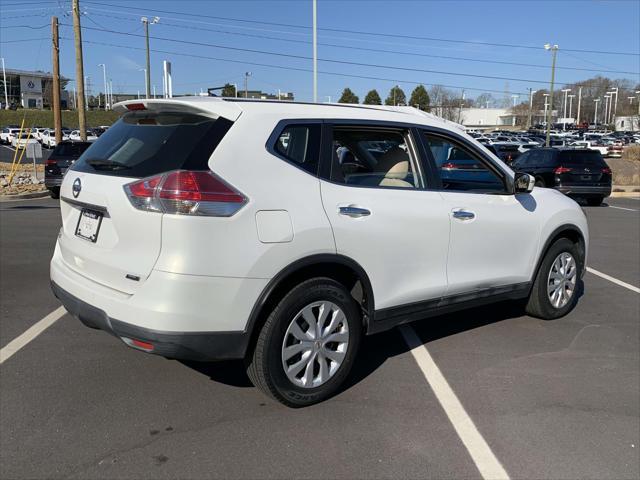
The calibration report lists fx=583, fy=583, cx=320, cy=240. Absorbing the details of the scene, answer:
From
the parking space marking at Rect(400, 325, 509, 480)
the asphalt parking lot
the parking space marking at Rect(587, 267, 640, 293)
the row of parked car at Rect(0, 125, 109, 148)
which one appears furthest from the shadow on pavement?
the row of parked car at Rect(0, 125, 109, 148)

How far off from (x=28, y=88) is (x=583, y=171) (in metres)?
118

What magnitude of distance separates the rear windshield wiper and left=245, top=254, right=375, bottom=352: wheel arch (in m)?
1.08

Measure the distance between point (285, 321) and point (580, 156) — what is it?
53.3 ft

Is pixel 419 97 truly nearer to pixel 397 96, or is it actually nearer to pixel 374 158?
pixel 397 96

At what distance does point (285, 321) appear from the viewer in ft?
11.1

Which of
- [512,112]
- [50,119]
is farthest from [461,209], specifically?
[512,112]

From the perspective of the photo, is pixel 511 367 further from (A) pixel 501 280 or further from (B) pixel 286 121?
(B) pixel 286 121

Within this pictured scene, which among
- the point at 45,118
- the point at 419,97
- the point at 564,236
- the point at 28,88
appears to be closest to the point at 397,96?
the point at 419,97

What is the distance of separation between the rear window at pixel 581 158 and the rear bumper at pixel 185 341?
52.9 ft

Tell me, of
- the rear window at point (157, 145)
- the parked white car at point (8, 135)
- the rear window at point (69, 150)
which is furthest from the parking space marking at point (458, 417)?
the parked white car at point (8, 135)

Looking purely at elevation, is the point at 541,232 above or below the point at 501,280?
above

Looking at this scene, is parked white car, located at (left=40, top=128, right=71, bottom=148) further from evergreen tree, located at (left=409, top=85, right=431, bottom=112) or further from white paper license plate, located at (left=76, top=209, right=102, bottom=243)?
evergreen tree, located at (left=409, top=85, right=431, bottom=112)

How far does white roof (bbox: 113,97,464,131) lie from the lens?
11.0ft

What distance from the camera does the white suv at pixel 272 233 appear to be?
10.1 ft
